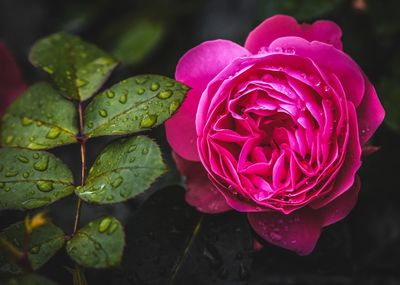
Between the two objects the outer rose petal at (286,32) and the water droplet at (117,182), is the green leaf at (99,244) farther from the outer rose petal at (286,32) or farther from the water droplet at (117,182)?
the outer rose petal at (286,32)

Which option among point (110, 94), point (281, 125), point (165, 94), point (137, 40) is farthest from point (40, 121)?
point (137, 40)

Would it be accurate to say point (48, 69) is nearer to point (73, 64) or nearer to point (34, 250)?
point (73, 64)

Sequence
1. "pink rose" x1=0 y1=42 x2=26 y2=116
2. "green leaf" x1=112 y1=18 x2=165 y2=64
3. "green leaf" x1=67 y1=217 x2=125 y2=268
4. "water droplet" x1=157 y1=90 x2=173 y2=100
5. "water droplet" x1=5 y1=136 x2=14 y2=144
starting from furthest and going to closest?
"green leaf" x1=112 y1=18 x2=165 y2=64 → "pink rose" x1=0 y1=42 x2=26 y2=116 → "water droplet" x1=5 y1=136 x2=14 y2=144 → "water droplet" x1=157 y1=90 x2=173 y2=100 → "green leaf" x1=67 y1=217 x2=125 y2=268

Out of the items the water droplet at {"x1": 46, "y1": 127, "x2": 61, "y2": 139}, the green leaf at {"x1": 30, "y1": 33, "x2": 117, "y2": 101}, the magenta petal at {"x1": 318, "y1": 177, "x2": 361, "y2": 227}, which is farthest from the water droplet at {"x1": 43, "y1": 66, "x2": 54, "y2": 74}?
the magenta petal at {"x1": 318, "y1": 177, "x2": 361, "y2": 227}

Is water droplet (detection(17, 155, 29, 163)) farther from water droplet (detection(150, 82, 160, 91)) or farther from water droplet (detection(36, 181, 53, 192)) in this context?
water droplet (detection(150, 82, 160, 91))

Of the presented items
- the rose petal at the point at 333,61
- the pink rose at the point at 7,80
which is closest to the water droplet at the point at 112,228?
the rose petal at the point at 333,61

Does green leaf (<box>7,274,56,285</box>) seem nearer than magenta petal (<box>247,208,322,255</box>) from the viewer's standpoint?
Yes
